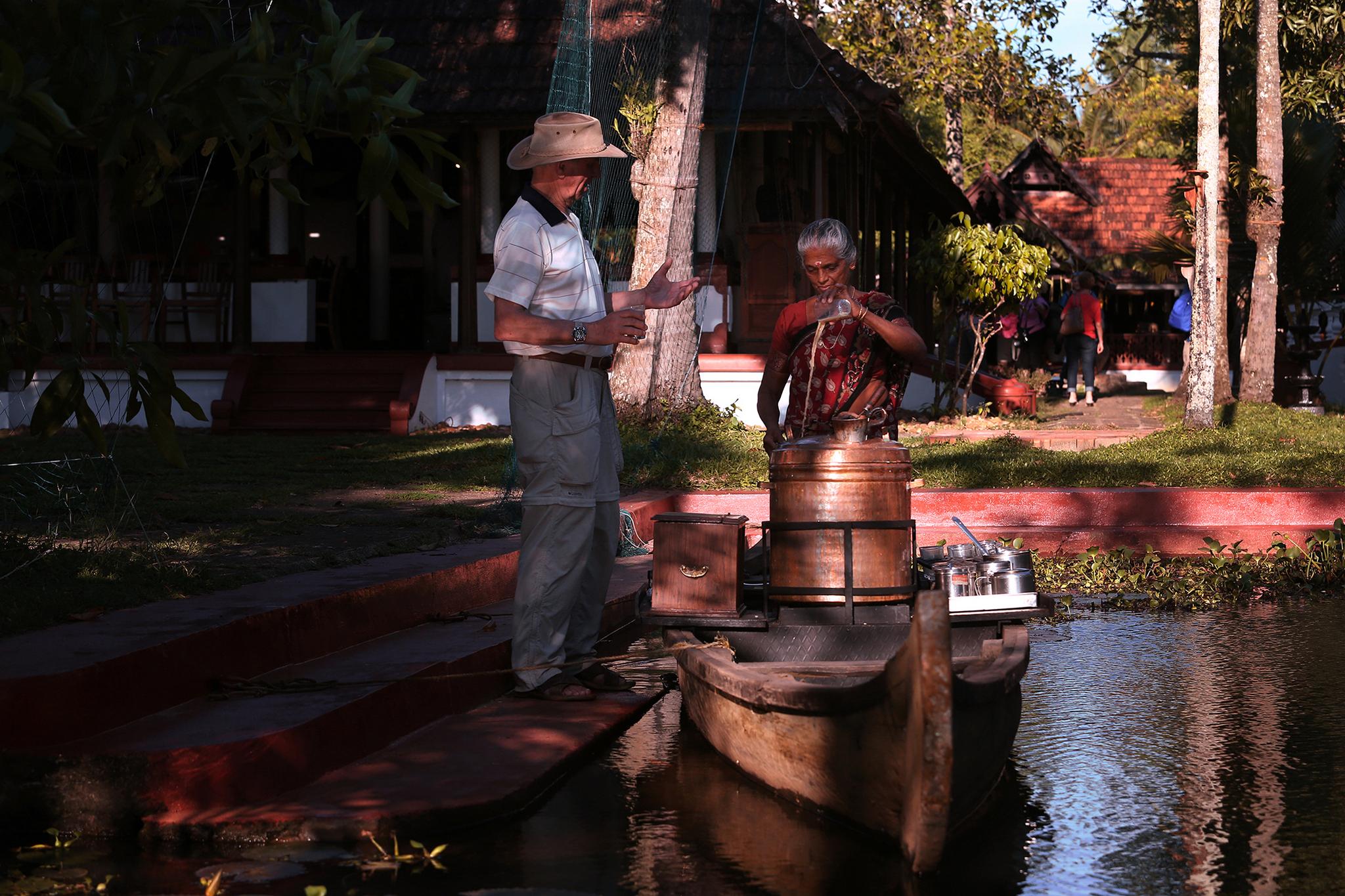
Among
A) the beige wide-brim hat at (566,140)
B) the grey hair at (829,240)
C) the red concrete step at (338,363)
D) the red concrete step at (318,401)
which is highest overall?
the beige wide-brim hat at (566,140)

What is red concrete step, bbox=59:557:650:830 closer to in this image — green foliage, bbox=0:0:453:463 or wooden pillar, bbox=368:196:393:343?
green foliage, bbox=0:0:453:463

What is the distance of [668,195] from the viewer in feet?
47.1

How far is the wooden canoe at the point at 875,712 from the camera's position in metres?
3.70

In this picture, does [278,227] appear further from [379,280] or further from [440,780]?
[440,780]

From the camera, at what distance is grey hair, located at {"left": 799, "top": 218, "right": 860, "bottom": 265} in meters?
5.52

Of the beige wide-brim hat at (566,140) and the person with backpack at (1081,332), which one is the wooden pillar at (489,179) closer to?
the person with backpack at (1081,332)

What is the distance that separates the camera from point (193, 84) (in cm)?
339

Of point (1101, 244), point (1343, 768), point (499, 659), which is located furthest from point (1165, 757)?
point (1101, 244)

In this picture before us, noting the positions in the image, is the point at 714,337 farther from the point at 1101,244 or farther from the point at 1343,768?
the point at 1101,244

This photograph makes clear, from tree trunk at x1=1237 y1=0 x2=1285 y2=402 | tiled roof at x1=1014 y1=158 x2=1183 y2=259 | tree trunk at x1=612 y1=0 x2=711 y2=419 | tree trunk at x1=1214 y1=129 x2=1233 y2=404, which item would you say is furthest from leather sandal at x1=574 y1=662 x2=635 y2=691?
tiled roof at x1=1014 y1=158 x2=1183 y2=259

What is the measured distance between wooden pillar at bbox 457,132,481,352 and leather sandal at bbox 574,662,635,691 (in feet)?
40.7

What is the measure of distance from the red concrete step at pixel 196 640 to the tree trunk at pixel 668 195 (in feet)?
23.9

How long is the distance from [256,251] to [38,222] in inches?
107

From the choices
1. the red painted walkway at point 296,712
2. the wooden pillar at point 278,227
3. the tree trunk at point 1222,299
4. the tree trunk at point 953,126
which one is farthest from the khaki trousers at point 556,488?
the tree trunk at point 953,126
